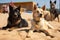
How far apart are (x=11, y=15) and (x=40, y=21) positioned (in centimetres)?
90

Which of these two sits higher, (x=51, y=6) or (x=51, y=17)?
(x=51, y=6)

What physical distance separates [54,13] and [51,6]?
10.8 inches

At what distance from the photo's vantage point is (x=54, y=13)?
5.94 m

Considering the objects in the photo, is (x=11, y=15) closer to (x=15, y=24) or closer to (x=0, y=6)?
(x=15, y=24)

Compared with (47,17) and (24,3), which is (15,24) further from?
(24,3)

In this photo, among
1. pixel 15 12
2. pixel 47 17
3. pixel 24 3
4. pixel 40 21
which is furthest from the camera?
pixel 24 3

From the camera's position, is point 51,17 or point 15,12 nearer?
point 15,12

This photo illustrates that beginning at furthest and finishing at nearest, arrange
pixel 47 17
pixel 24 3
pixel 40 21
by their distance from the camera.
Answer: pixel 24 3
pixel 47 17
pixel 40 21

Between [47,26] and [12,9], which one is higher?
[12,9]

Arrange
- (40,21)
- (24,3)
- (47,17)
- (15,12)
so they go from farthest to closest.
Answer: (24,3)
(47,17)
(15,12)
(40,21)

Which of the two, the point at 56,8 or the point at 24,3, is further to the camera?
the point at 24,3

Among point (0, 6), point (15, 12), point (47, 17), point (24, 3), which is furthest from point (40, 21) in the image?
point (0, 6)

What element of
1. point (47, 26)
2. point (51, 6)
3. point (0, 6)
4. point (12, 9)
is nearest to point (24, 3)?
point (0, 6)

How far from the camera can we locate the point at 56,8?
604cm
